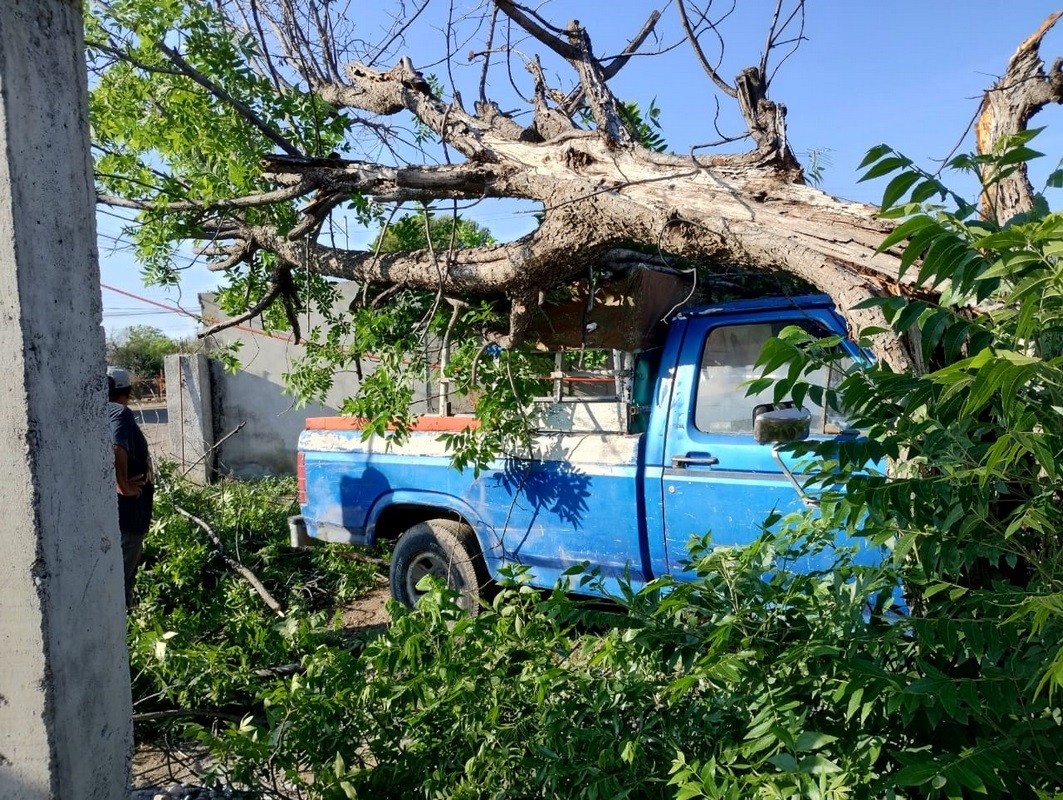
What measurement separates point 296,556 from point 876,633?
5.71 metres

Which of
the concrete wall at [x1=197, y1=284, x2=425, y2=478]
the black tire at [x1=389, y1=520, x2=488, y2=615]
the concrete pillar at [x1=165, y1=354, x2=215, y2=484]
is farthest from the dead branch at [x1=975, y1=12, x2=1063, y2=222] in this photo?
the concrete pillar at [x1=165, y1=354, x2=215, y2=484]

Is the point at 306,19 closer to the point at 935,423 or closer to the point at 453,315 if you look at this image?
the point at 453,315

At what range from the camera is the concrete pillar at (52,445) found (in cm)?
225

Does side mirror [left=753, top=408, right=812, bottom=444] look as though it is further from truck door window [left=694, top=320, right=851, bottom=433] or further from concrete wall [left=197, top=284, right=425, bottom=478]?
concrete wall [left=197, top=284, right=425, bottom=478]

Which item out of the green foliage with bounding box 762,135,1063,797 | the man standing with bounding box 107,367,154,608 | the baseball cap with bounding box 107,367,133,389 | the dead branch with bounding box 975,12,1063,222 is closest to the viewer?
the green foliage with bounding box 762,135,1063,797

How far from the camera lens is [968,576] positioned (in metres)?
2.79

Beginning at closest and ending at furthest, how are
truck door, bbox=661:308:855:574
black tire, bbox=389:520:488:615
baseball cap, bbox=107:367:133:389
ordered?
truck door, bbox=661:308:855:574
black tire, bbox=389:520:488:615
baseball cap, bbox=107:367:133:389

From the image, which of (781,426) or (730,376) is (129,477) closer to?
(730,376)

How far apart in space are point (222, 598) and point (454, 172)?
10.6 ft

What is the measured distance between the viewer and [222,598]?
224 inches

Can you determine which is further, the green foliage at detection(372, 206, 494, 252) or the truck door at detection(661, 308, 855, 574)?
the green foliage at detection(372, 206, 494, 252)

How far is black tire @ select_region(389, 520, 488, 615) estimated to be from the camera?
5.18 m

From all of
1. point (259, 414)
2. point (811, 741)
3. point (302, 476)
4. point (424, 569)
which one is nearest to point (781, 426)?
point (811, 741)

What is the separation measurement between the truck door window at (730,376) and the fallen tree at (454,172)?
38 centimetres
